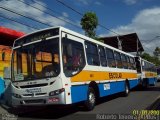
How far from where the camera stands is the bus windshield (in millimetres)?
10625

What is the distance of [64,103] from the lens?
1019 cm

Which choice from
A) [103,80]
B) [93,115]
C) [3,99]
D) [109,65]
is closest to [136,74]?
[109,65]

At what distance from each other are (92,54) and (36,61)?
286 centimetres

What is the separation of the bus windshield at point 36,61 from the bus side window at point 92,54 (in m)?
2.14

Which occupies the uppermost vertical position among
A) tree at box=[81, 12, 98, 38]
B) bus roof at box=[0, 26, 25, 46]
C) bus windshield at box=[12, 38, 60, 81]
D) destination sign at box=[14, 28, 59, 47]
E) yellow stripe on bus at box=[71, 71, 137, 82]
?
tree at box=[81, 12, 98, 38]

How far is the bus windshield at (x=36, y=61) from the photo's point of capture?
10.6 m

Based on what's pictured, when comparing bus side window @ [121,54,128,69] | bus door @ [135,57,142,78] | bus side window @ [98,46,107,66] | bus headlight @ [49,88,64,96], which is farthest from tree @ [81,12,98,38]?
bus headlight @ [49,88,64,96]

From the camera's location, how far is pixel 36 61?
443 inches

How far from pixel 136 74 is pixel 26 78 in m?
13.5

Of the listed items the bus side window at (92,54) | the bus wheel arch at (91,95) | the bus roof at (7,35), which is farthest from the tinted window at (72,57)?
the bus roof at (7,35)

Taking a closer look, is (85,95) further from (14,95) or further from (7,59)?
(7,59)

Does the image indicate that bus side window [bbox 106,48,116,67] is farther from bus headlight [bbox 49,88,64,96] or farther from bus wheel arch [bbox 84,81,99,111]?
bus headlight [bbox 49,88,64,96]

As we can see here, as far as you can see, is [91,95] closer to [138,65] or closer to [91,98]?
[91,98]

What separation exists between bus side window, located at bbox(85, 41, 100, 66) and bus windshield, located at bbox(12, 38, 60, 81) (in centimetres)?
214
